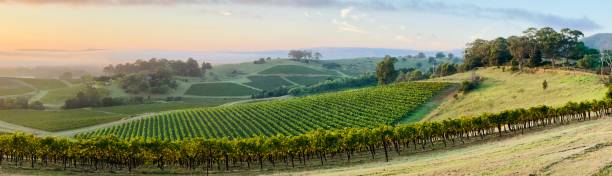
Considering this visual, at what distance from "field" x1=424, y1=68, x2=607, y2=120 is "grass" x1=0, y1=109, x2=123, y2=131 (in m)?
92.1

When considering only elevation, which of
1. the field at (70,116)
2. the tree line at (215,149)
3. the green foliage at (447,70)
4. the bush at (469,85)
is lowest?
the field at (70,116)

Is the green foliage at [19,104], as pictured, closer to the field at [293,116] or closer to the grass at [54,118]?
the grass at [54,118]

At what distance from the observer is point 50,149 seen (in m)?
69.1

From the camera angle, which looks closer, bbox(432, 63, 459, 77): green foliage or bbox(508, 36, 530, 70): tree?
bbox(508, 36, 530, 70): tree

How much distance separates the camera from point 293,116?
121375 millimetres

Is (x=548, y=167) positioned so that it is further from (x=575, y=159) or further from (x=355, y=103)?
(x=355, y=103)

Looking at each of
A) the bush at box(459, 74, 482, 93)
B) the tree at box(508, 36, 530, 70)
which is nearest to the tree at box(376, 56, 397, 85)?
the tree at box(508, 36, 530, 70)

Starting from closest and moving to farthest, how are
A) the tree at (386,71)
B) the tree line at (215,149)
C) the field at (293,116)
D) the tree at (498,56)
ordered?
the tree line at (215,149)
the field at (293,116)
the tree at (498,56)
the tree at (386,71)

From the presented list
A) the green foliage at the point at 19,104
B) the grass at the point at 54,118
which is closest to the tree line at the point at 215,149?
the grass at the point at 54,118

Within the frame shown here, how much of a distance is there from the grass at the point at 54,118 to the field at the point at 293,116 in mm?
18295

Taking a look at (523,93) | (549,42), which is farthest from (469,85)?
(549,42)

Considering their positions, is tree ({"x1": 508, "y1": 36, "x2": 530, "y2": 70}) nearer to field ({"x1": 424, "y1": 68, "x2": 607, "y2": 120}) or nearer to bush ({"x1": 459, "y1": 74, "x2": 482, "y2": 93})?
field ({"x1": 424, "y1": 68, "x2": 607, "y2": 120})

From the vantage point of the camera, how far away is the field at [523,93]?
103m

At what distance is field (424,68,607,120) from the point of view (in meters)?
103
